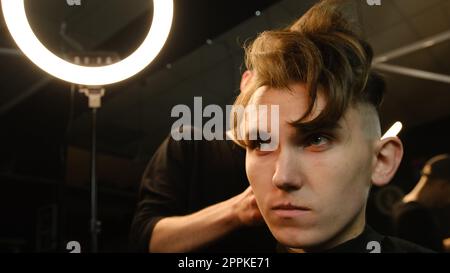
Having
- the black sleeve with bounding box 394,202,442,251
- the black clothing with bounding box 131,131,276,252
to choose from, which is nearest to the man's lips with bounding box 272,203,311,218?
the black clothing with bounding box 131,131,276,252

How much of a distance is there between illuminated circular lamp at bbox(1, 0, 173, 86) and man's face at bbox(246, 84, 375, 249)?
246 mm

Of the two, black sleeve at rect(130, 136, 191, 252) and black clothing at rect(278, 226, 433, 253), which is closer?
black clothing at rect(278, 226, 433, 253)

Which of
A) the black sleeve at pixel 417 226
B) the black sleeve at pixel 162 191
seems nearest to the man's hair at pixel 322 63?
the black sleeve at pixel 162 191

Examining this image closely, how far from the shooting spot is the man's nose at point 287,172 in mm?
845

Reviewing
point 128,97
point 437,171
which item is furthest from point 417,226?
point 128,97

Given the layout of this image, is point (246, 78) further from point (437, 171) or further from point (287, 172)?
point (437, 171)

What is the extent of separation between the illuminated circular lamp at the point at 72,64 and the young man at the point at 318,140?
207 millimetres

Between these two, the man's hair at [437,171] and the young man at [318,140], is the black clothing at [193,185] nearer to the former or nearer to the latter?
the young man at [318,140]

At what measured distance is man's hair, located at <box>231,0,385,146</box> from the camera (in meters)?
0.87

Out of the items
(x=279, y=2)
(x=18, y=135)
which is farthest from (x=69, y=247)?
(x=18, y=135)

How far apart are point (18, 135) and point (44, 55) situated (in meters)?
2.79

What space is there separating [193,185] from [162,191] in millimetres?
78

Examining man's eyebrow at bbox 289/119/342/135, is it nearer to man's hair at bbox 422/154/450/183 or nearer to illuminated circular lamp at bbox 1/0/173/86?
illuminated circular lamp at bbox 1/0/173/86
